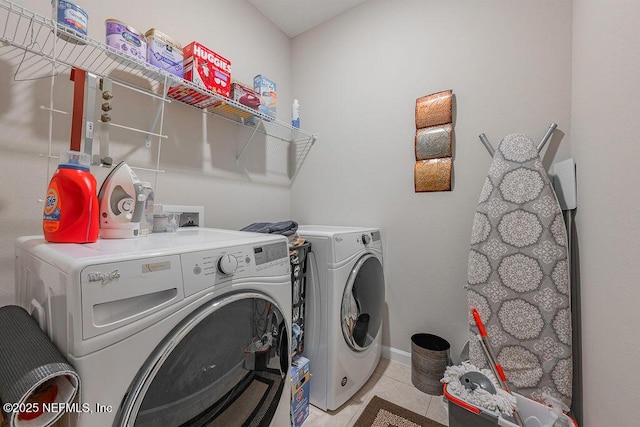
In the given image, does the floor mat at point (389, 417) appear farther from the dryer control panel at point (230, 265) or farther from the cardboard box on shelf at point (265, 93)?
the cardboard box on shelf at point (265, 93)

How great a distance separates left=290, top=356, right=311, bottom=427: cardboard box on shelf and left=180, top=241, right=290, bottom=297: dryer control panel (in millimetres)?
605

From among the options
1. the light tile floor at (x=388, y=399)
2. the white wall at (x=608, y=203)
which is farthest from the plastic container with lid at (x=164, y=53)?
the light tile floor at (x=388, y=399)

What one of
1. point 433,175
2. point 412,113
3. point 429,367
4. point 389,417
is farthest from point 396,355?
point 412,113

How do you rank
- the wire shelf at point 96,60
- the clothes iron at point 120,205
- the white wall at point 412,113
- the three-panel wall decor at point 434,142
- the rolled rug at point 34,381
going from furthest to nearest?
the three-panel wall decor at point 434,142
the white wall at point 412,113
the wire shelf at point 96,60
the clothes iron at point 120,205
the rolled rug at point 34,381

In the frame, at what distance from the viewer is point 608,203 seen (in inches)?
33.6

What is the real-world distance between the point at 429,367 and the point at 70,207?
5.82 feet

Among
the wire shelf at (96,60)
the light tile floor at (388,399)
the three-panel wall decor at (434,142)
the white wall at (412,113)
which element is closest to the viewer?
the wire shelf at (96,60)

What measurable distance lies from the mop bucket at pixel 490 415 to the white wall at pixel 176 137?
1565mm

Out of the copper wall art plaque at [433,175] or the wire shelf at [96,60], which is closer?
the wire shelf at [96,60]

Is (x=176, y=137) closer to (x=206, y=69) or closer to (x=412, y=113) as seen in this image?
(x=206, y=69)

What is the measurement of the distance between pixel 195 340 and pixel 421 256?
143 cm

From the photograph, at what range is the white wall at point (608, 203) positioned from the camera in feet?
2.29

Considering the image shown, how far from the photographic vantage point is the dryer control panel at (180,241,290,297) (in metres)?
0.67

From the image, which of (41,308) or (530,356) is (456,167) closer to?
A: (530,356)
